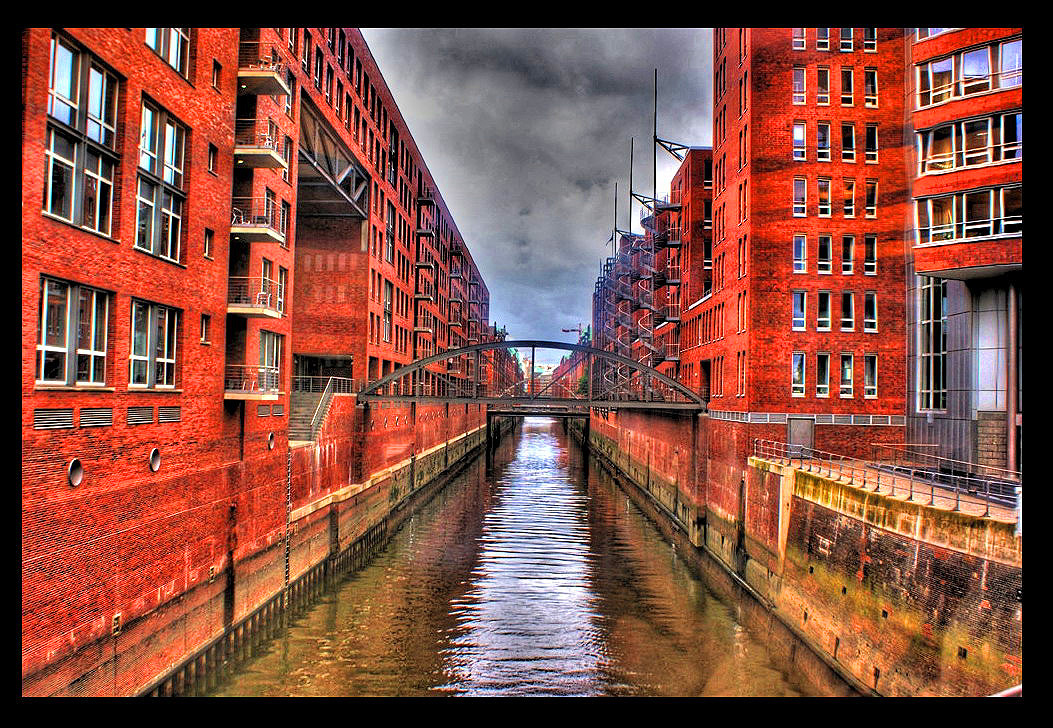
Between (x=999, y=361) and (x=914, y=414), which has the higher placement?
(x=999, y=361)

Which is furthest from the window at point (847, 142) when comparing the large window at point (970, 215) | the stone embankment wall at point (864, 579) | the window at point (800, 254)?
the stone embankment wall at point (864, 579)

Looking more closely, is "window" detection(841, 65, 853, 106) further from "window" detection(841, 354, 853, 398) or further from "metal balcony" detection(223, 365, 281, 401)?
"metal balcony" detection(223, 365, 281, 401)

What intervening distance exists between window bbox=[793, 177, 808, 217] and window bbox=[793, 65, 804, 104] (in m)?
2.84

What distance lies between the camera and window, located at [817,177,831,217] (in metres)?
23.1

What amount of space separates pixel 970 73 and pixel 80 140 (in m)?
20.6

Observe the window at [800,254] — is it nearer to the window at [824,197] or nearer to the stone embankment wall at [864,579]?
the window at [824,197]

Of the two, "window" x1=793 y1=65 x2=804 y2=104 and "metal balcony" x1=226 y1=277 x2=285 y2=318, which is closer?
"metal balcony" x1=226 y1=277 x2=285 y2=318

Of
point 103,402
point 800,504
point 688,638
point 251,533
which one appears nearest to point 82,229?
point 103,402

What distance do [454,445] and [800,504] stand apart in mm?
40875

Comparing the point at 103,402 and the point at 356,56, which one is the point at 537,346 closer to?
the point at 356,56

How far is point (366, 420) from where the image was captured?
91.7 feet

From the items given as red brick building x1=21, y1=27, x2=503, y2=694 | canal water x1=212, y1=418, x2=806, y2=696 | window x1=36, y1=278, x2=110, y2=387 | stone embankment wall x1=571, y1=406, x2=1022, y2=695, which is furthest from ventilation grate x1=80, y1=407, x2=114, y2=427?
stone embankment wall x1=571, y1=406, x2=1022, y2=695

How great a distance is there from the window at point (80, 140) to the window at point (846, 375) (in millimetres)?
22087

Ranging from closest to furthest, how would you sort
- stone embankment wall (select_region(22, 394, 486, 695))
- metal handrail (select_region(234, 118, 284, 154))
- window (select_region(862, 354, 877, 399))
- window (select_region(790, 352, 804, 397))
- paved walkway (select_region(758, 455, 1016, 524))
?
stone embankment wall (select_region(22, 394, 486, 695)) < paved walkway (select_region(758, 455, 1016, 524)) < metal handrail (select_region(234, 118, 284, 154)) < window (select_region(790, 352, 804, 397)) < window (select_region(862, 354, 877, 399))
